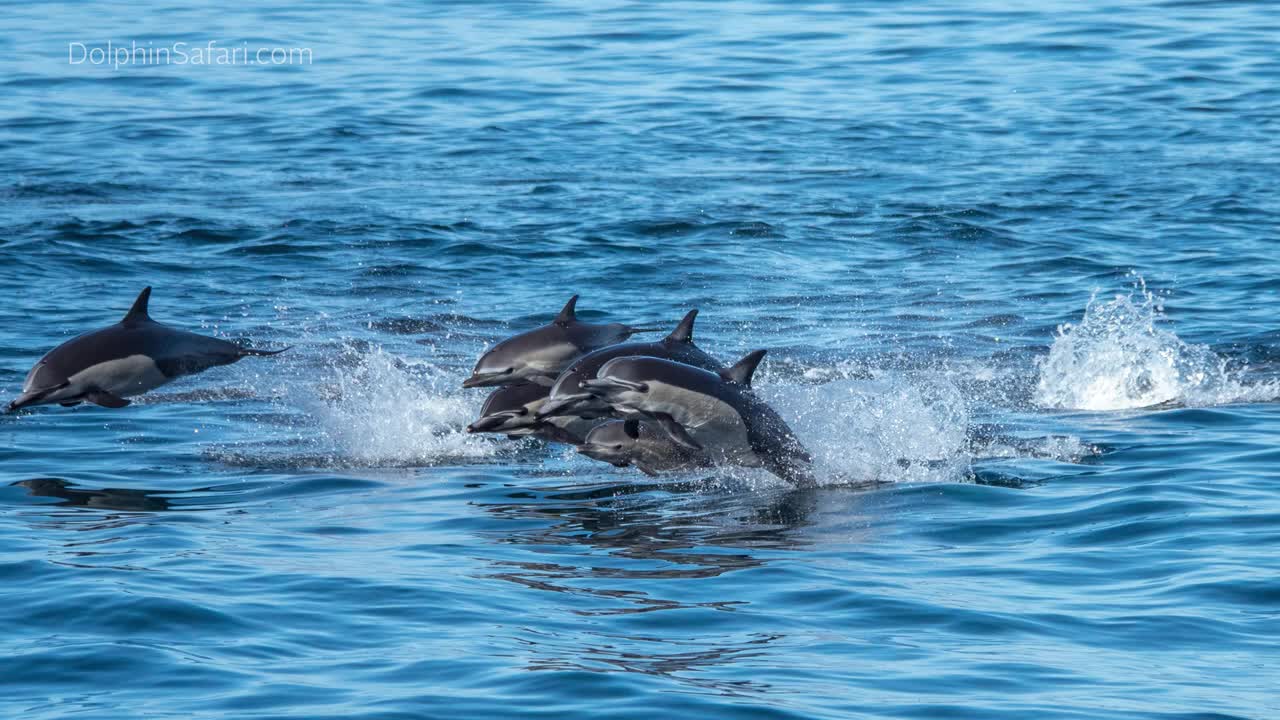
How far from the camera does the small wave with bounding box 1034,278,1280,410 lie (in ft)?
44.0

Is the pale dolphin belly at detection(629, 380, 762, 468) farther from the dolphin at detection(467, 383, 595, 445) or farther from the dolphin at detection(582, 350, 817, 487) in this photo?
the dolphin at detection(467, 383, 595, 445)

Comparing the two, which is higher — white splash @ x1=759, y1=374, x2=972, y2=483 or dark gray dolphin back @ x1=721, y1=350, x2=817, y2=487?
dark gray dolphin back @ x1=721, y1=350, x2=817, y2=487

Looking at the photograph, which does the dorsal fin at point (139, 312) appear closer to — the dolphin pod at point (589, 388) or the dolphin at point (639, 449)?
the dolphin pod at point (589, 388)

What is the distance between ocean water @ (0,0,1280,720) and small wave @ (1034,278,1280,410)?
0.17 ft

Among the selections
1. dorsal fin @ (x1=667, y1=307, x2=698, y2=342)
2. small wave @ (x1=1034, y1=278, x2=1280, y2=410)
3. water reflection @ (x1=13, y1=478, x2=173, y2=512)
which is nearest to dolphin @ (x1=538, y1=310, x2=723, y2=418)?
dorsal fin @ (x1=667, y1=307, x2=698, y2=342)

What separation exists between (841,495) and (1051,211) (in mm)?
11338

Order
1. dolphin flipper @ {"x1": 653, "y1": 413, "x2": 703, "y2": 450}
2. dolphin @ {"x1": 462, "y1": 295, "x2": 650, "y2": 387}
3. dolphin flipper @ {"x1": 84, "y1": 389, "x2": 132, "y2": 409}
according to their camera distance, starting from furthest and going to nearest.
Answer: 1. dolphin @ {"x1": 462, "y1": 295, "x2": 650, "y2": 387}
2. dolphin flipper @ {"x1": 84, "y1": 389, "x2": 132, "y2": 409}
3. dolphin flipper @ {"x1": 653, "y1": 413, "x2": 703, "y2": 450}

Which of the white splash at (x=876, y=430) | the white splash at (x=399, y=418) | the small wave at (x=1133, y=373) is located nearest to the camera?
the white splash at (x=876, y=430)

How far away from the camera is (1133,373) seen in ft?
45.9

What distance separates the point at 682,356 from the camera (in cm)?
1054

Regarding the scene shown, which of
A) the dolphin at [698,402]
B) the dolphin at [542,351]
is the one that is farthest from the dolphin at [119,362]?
the dolphin at [698,402]

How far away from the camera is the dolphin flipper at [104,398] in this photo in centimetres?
1055

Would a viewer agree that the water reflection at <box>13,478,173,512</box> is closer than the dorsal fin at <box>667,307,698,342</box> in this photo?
Yes

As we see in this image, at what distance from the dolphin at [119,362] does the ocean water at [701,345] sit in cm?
58
